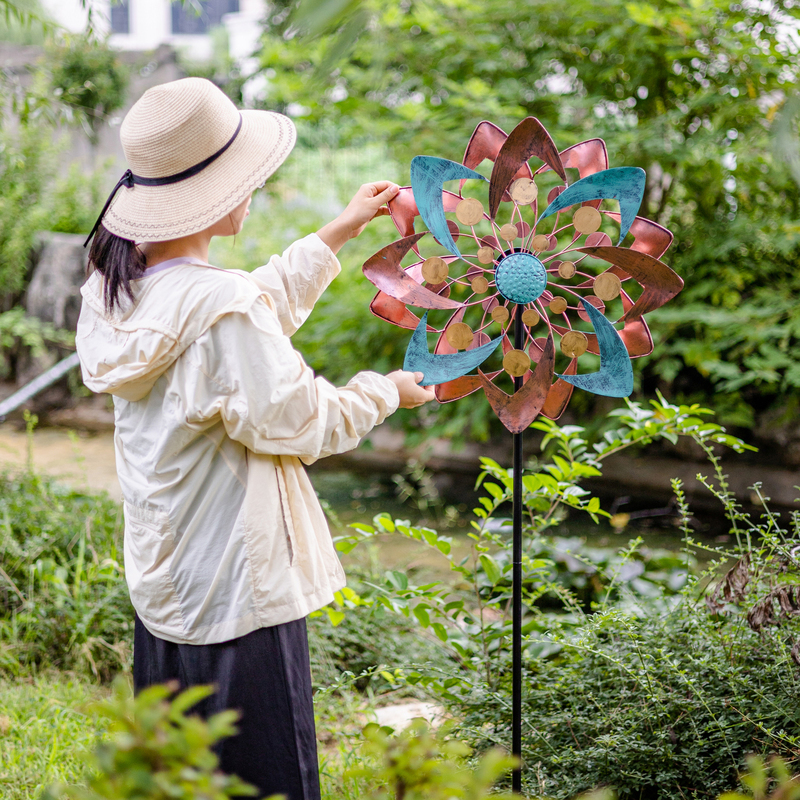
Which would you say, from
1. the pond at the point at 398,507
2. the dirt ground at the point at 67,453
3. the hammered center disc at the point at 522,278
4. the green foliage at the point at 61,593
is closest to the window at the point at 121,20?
the dirt ground at the point at 67,453

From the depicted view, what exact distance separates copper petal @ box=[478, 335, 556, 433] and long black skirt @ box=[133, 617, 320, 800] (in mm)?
524

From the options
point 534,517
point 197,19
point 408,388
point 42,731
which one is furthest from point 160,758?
point 197,19

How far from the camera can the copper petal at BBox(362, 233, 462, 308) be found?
55.6 inches

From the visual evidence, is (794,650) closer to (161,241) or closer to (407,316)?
(407,316)

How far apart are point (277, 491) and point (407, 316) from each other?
47 cm

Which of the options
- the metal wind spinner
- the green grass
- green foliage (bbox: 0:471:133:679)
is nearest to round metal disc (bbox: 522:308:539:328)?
the metal wind spinner

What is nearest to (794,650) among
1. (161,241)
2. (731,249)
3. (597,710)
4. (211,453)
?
(597,710)

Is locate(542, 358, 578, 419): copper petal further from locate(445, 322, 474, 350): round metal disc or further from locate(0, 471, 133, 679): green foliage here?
locate(0, 471, 133, 679): green foliage

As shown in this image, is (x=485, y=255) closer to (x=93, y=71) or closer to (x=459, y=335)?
(x=459, y=335)

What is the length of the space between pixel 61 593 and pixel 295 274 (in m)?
1.63

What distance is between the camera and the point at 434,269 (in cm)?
143

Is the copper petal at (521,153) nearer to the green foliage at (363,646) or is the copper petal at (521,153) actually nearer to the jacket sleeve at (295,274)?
the jacket sleeve at (295,274)

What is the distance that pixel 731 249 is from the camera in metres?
3.88

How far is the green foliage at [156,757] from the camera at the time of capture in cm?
53
